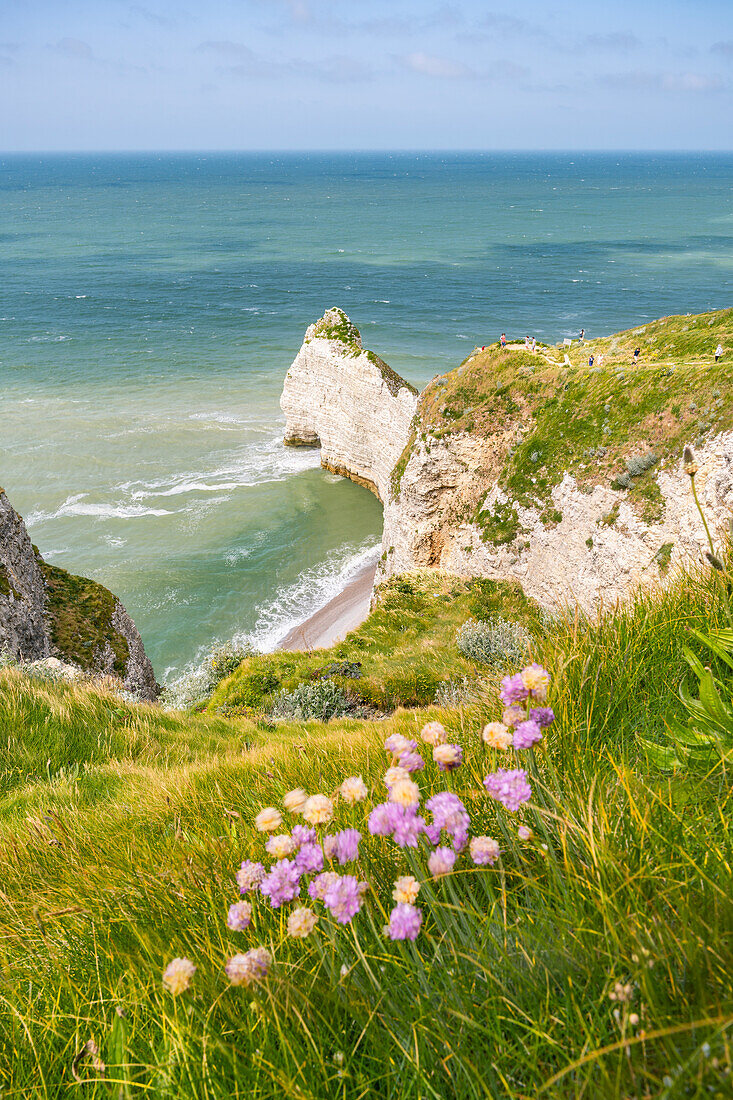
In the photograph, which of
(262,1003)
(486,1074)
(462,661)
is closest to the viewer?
(486,1074)

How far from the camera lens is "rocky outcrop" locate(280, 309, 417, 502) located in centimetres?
4750

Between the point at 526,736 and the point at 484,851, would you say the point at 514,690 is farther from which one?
the point at 484,851

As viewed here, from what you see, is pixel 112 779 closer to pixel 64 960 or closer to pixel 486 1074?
pixel 64 960

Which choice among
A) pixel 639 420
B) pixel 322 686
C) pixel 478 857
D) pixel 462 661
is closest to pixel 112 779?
pixel 478 857

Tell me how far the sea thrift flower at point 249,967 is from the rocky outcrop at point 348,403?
44.7 meters

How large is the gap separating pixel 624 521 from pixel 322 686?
12.9m

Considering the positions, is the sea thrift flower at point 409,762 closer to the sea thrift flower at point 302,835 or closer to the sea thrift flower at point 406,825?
the sea thrift flower at point 406,825

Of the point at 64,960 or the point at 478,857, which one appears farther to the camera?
the point at 64,960

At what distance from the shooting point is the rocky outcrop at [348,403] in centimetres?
4750

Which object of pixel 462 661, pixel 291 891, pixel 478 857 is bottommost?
pixel 462 661

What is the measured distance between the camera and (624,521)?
22.0 m

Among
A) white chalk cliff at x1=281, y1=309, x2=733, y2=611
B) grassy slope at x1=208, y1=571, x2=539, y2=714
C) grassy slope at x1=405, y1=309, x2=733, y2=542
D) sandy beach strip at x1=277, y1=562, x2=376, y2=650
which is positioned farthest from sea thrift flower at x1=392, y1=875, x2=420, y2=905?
sandy beach strip at x1=277, y1=562, x2=376, y2=650

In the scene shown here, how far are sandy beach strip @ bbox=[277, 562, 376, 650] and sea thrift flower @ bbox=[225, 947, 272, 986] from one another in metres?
28.2

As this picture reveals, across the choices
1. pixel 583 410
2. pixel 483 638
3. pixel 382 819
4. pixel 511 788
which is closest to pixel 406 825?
pixel 382 819
